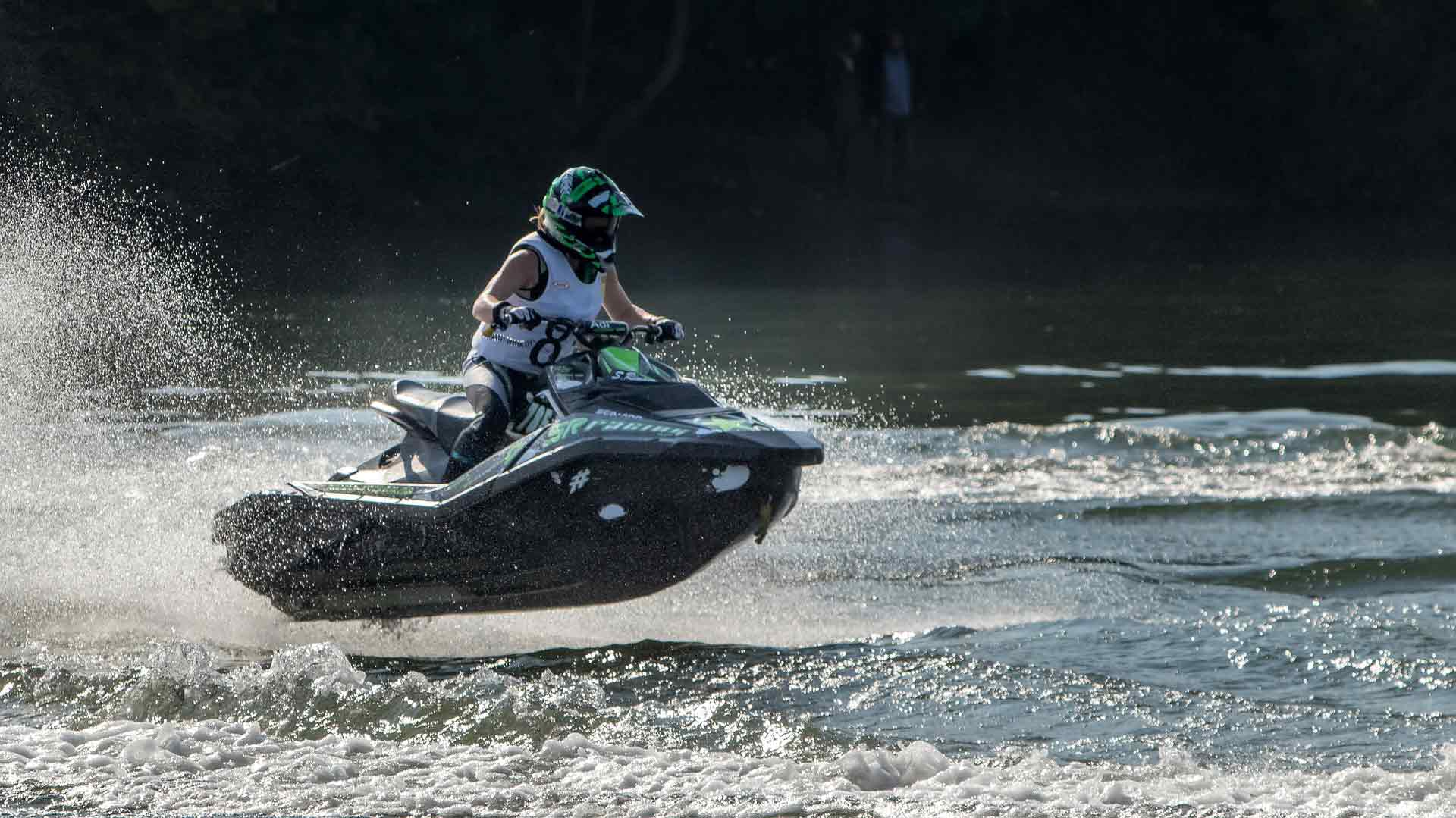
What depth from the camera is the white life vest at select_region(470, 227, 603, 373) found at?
730 cm

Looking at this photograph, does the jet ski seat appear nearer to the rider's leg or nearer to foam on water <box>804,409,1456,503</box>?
the rider's leg

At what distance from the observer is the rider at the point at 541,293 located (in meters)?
7.24

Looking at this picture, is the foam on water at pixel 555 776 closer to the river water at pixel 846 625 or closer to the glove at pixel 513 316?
the river water at pixel 846 625

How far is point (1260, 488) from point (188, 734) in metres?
6.60

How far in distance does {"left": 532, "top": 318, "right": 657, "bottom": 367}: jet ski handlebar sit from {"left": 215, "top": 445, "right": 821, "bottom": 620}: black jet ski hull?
59 centimetres

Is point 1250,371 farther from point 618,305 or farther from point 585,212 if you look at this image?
point 585,212

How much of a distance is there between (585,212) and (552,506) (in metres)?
1.16

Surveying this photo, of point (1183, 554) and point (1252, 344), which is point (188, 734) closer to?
point (1183, 554)

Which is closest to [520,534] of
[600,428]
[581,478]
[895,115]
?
[581,478]

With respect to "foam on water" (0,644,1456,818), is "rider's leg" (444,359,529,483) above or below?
above

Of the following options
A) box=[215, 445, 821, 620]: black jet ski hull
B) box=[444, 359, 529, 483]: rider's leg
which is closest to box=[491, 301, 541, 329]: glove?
box=[444, 359, 529, 483]: rider's leg

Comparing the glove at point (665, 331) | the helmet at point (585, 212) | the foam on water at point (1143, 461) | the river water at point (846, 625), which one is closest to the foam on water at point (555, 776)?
the river water at point (846, 625)

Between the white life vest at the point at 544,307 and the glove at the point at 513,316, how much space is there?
233 mm

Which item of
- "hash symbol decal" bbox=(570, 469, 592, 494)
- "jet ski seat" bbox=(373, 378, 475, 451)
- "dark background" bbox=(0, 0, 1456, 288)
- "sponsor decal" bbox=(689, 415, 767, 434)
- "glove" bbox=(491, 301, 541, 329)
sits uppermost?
"dark background" bbox=(0, 0, 1456, 288)
